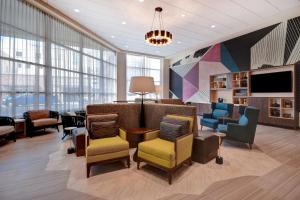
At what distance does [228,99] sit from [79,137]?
7.09m

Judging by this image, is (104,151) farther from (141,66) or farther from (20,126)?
(141,66)

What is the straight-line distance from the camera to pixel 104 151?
2637 millimetres

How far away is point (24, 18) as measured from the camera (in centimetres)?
488

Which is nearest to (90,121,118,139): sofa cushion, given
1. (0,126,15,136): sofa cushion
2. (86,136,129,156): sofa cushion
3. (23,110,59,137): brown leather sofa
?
(86,136,129,156): sofa cushion

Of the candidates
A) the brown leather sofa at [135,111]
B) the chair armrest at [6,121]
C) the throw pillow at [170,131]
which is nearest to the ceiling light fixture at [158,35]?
the brown leather sofa at [135,111]

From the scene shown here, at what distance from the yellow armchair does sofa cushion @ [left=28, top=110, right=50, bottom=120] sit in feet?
10.8

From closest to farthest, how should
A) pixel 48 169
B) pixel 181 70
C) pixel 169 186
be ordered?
pixel 169 186 → pixel 48 169 → pixel 181 70

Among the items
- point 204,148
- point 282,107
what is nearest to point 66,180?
point 204,148

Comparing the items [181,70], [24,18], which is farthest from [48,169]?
[181,70]

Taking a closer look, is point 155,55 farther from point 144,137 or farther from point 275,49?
point 144,137

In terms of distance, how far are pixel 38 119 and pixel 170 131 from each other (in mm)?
4422

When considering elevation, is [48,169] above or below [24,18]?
below

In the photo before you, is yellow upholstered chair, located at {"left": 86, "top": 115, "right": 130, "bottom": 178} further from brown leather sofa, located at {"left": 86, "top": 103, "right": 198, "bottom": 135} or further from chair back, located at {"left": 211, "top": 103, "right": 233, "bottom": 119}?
chair back, located at {"left": 211, "top": 103, "right": 233, "bottom": 119}

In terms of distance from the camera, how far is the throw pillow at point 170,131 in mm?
2775
